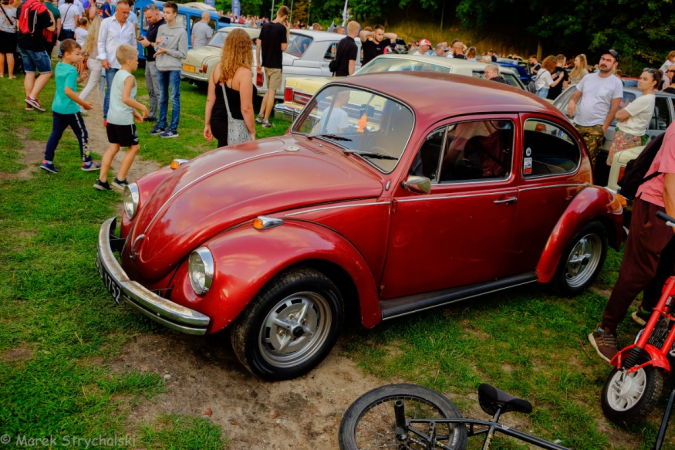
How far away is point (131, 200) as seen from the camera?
4.20 metres

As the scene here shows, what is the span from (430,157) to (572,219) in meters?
1.59

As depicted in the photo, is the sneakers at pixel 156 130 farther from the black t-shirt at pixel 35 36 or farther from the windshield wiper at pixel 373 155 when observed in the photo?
the windshield wiper at pixel 373 155

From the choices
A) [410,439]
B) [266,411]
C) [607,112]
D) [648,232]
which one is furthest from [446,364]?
[607,112]

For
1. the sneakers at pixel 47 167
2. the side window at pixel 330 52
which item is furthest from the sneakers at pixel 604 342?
the side window at pixel 330 52

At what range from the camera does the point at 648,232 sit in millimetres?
3977

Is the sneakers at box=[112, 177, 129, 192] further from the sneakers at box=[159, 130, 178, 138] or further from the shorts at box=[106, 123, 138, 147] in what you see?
the sneakers at box=[159, 130, 178, 138]

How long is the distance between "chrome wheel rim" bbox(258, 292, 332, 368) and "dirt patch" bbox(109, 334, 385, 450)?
0.18 meters

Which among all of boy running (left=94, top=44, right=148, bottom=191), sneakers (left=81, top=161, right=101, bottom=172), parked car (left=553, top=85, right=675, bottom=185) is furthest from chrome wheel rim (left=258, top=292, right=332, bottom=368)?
parked car (left=553, top=85, right=675, bottom=185)

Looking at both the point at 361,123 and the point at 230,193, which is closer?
the point at 230,193

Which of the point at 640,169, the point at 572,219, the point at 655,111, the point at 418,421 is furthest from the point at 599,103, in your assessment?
the point at 418,421

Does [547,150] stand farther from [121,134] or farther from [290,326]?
[121,134]

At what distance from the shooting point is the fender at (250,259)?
314 centimetres

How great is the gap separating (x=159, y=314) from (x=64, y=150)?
583cm

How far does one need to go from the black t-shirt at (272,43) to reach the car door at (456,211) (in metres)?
7.07
